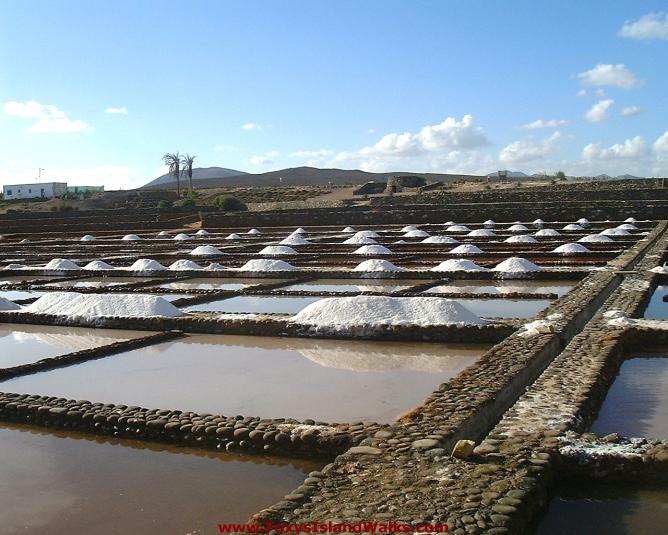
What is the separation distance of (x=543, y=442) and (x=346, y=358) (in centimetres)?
279

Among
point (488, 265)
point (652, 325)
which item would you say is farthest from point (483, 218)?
point (652, 325)

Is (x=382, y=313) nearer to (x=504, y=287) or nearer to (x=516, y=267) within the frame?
(x=504, y=287)

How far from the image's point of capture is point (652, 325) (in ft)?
19.6

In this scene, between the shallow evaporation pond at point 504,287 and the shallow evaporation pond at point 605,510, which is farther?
the shallow evaporation pond at point 504,287

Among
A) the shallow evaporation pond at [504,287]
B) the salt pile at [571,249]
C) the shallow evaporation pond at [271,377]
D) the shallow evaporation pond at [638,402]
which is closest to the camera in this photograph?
the shallow evaporation pond at [638,402]

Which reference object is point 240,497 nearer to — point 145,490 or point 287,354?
point 145,490

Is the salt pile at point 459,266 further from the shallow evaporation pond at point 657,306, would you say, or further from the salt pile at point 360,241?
the salt pile at point 360,241

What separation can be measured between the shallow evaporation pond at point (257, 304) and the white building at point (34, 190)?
171 feet

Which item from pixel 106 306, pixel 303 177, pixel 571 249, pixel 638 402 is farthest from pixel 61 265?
pixel 303 177

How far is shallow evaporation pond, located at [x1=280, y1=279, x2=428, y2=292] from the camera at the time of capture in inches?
409

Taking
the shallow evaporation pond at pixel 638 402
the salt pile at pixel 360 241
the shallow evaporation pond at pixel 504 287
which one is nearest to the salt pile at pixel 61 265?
the salt pile at pixel 360 241

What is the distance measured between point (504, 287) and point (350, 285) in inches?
87.9

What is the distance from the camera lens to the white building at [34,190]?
191 feet

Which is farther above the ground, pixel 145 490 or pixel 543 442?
pixel 543 442
